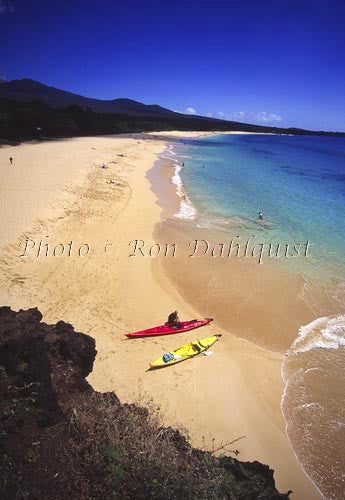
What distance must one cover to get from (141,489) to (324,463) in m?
4.65

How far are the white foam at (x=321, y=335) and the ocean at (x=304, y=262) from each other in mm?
33

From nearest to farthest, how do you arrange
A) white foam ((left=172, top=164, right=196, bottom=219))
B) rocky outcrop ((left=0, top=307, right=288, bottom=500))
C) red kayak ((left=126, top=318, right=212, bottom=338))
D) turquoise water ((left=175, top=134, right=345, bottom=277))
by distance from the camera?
rocky outcrop ((left=0, top=307, right=288, bottom=500)) → red kayak ((left=126, top=318, right=212, bottom=338)) → turquoise water ((left=175, top=134, right=345, bottom=277)) → white foam ((left=172, top=164, right=196, bottom=219))

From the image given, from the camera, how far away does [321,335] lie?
432 inches

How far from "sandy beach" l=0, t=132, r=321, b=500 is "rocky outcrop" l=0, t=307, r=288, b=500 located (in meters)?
1.85

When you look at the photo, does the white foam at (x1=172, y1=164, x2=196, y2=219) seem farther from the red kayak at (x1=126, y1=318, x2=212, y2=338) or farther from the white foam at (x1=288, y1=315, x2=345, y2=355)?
the white foam at (x1=288, y1=315, x2=345, y2=355)

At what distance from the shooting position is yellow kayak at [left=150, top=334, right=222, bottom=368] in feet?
29.7

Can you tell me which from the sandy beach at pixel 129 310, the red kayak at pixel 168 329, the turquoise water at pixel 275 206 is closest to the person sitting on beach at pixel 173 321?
the red kayak at pixel 168 329

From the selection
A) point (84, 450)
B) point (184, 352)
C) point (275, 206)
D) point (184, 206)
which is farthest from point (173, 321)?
point (275, 206)

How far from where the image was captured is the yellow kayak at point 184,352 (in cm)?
904

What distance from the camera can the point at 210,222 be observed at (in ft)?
68.8

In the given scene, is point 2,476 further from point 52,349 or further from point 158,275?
point 158,275

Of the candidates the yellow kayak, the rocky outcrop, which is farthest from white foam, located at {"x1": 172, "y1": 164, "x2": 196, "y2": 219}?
the rocky outcrop

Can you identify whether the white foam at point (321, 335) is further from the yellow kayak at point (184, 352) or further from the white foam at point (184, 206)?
the white foam at point (184, 206)

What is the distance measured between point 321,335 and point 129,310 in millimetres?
6899
